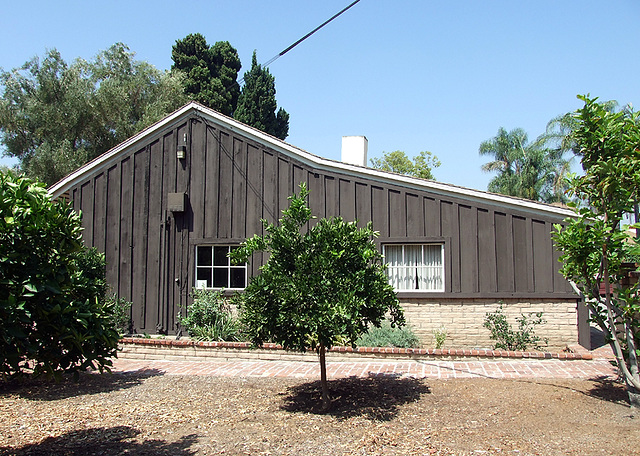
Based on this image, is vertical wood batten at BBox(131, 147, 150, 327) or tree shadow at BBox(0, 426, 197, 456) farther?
vertical wood batten at BBox(131, 147, 150, 327)

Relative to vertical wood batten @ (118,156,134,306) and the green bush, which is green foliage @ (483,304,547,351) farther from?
vertical wood batten @ (118,156,134,306)

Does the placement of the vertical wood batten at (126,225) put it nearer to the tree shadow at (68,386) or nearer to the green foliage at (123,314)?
the green foliage at (123,314)

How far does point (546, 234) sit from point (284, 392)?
260 inches

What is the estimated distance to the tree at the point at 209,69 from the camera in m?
34.8

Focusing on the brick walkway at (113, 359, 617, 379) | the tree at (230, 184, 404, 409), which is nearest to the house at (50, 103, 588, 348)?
the brick walkway at (113, 359, 617, 379)

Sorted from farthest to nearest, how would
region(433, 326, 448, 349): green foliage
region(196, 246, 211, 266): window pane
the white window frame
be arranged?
region(196, 246, 211, 266): window pane
the white window frame
region(433, 326, 448, 349): green foliage

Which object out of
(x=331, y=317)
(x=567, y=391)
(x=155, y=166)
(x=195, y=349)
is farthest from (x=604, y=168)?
(x=155, y=166)

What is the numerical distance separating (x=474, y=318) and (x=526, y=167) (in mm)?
31695

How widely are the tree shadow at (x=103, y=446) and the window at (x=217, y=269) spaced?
6.64 m

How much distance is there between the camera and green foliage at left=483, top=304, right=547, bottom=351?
33.2 feet

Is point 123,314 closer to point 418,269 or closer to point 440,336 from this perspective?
point 418,269

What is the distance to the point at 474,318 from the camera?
1105 centimetres

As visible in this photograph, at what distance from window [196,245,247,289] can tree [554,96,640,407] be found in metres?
7.95

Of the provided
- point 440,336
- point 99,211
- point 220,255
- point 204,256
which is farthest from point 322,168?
point 99,211
